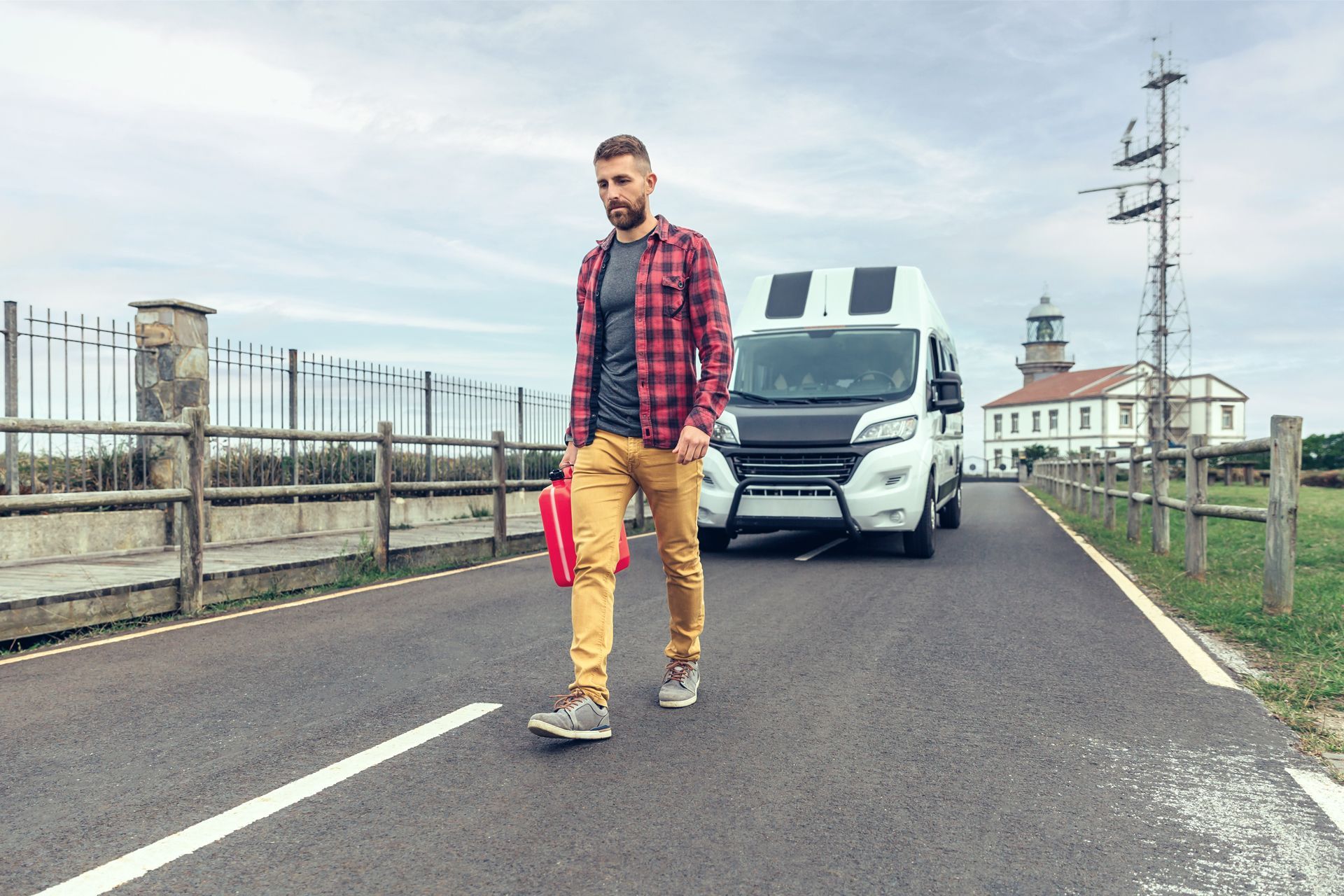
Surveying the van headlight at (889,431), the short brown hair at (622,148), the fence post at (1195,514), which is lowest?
the fence post at (1195,514)

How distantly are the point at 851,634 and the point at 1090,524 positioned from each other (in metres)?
10.8

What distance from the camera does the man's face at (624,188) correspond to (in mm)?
3883

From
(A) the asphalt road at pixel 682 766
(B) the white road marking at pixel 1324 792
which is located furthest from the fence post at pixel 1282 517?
(B) the white road marking at pixel 1324 792

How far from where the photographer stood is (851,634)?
19.2ft

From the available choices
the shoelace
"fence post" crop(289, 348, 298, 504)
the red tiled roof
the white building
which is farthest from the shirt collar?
the red tiled roof

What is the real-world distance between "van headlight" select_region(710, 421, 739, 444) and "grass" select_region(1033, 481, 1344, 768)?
145 inches

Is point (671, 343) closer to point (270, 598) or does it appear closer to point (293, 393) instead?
point (270, 598)

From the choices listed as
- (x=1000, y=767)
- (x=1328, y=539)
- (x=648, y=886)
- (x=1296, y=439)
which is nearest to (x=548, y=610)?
(x=1000, y=767)

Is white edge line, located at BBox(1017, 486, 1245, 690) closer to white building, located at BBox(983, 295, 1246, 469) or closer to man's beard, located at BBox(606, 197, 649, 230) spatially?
man's beard, located at BBox(606, 197, 649, 230)

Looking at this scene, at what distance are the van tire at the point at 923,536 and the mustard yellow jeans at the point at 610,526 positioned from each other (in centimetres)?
582

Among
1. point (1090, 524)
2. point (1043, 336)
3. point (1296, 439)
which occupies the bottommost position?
point (1090, 524)

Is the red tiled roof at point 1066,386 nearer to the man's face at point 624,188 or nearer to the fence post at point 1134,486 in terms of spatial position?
the fence post at point 1134,486

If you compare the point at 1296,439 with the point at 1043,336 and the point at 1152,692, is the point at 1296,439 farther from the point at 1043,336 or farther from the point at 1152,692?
the point at 1043,336

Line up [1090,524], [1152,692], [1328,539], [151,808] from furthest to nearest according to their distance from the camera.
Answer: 1. [1090,524]
2. [1328,539]
3. [1152,692]
4. [151,808]
